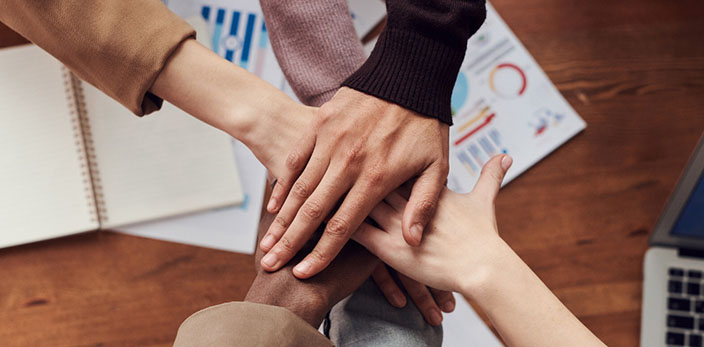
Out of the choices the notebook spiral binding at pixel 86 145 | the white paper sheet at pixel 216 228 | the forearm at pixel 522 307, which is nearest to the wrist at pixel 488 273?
the forearm at pixel 522 307

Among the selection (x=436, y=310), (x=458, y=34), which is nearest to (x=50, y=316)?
(x=436, y=310)

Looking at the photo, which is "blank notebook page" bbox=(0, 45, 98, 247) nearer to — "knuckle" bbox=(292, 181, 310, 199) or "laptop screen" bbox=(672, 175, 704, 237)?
"knuckle" bbox=(292, 181, 310, 199)

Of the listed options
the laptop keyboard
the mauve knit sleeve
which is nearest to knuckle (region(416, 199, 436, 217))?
the mauve knit sleeve

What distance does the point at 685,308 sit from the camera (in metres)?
0.84

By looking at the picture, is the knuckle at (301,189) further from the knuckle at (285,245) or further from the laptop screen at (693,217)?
the laptop screen at (693,217)

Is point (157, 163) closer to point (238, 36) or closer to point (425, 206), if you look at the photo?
point (238, 36)

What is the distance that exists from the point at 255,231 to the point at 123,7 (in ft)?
1.24

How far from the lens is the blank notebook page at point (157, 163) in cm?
87

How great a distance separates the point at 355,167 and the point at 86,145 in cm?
45

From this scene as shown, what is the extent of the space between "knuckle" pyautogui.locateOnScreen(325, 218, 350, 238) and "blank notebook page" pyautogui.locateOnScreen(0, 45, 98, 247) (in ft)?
1.30

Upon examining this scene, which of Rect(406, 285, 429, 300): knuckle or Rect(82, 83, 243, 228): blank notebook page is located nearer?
Rect(406, 285, 429, 300): knuckle

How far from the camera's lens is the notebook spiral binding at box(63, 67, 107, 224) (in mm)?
860

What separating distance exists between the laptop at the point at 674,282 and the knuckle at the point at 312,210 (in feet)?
1.53

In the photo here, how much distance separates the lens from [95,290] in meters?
0.86
